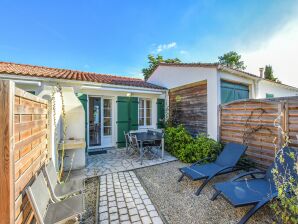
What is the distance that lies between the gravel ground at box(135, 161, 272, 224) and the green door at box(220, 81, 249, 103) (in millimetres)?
3499

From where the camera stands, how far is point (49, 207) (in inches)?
97.0

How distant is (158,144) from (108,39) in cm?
780

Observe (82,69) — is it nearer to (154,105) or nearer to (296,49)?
(154,105)

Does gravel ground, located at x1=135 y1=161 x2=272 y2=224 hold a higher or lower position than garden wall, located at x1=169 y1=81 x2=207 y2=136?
lower

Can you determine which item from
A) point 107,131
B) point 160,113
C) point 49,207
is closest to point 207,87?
point 160,113

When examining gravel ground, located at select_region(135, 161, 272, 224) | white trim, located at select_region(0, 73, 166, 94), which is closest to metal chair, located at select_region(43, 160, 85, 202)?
gravel ground, located at select_region(135, 161, 272, 224)

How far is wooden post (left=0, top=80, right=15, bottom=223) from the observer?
4.28 ft

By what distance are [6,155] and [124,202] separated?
8.69 ft

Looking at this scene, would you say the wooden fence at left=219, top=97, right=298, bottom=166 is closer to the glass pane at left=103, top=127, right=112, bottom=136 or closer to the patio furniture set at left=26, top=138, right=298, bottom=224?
the patio furniture set at left=26, top=138, right=298, bottom=224

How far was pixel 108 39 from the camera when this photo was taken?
10062 millimetres

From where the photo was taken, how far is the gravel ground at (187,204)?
283 centimetres

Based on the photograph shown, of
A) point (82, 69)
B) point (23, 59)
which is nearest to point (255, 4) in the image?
point (82, 69)

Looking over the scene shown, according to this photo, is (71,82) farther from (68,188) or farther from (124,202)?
(124,202)

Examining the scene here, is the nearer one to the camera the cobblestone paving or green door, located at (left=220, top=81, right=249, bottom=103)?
the cobblestone paving
